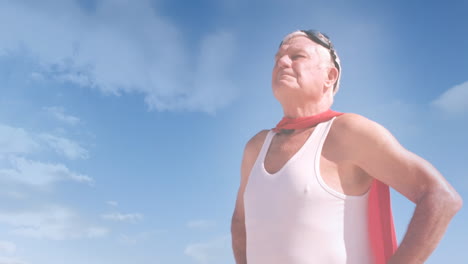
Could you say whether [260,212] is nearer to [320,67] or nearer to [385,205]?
[385,205]

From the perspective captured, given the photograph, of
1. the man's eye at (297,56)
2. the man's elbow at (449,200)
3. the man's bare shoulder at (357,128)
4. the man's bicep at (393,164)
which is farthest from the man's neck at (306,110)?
the man's elbow at (449,200)

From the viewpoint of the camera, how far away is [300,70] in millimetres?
3439

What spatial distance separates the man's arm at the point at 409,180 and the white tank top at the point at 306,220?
0.23 m

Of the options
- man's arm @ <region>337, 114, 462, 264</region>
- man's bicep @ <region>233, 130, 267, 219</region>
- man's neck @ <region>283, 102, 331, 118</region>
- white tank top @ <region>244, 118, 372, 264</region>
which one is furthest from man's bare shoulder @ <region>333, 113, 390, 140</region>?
man's bicep @ <region>233, 130, 267, 219</region>

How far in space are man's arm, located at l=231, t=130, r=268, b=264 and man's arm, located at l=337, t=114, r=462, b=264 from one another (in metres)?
0.91

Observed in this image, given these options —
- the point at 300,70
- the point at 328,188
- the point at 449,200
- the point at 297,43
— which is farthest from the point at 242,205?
the point at 449,200

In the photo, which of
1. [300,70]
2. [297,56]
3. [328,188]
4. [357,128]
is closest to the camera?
[328,188]

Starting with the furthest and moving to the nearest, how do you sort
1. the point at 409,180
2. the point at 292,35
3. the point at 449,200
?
the point at 292,35, the point at 409,180, the point at 449,200

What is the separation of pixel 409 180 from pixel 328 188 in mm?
494

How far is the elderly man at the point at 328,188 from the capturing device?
107 inches

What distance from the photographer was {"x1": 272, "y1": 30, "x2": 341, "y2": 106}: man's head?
11.2 feet

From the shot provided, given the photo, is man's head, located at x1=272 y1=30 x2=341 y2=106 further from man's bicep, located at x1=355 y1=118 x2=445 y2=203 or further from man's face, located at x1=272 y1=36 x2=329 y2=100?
man's bicep, located at x1=355 y1=118 x2=445 y2=203

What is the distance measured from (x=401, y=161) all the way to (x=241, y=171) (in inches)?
59.2

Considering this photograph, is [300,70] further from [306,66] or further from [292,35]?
[292,35]
